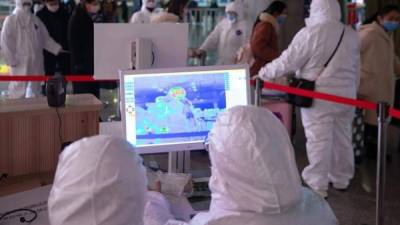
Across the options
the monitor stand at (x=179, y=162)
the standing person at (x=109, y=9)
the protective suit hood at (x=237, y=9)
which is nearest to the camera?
the monitor stand at (x=179, y=162)

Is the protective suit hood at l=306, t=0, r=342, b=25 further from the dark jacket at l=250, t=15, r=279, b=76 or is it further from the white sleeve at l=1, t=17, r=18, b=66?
the white sleeve at l=1, t=17, r=18, b=66

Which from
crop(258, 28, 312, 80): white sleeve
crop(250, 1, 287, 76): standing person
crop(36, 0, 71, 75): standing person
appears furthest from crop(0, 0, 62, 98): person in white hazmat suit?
crop(258, 28, 312, 80): white sleeve

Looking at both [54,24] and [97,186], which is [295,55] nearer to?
[97,186]

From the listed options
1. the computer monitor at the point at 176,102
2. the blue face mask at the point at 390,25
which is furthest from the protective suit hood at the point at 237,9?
the computer monitor at the point at 176,102

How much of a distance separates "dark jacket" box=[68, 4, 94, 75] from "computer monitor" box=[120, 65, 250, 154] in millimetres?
3743

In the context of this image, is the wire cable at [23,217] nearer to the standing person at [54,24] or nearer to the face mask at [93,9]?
the face mask at [93,9]

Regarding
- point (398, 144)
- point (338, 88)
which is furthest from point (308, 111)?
point (398, 144)

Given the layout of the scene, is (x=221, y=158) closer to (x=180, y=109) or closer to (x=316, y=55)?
(x=180, y=109)

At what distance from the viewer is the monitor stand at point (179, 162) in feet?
7.98

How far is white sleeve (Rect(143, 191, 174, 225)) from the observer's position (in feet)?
5.88

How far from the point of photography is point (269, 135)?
5.02 ft

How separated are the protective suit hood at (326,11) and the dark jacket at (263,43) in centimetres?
123

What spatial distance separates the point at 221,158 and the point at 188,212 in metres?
0.57

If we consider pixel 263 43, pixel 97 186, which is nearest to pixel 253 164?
pixel 97 186
